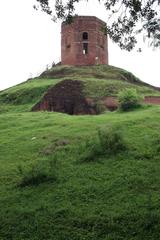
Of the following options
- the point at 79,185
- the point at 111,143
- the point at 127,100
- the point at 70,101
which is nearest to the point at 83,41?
the point at 70,101

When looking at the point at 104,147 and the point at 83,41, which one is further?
the point at 83,41

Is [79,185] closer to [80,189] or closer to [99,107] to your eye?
[80,189]

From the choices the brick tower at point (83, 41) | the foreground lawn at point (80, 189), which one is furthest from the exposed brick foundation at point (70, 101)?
the brick tower at point (83, 41)

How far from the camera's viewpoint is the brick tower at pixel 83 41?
3781 centimetres

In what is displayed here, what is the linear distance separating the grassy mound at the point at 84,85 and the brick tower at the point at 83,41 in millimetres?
1202

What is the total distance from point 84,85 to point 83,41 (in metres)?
10.2

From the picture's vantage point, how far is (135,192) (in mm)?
10750

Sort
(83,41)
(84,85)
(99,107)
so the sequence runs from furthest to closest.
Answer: (83,41)
(84,85)
(99,107)

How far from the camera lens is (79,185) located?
11.5 m

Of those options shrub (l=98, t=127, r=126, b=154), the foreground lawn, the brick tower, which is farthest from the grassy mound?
shrub (l=98, t=127, r=126, b=154)

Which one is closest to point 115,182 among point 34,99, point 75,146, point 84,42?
point 75,146

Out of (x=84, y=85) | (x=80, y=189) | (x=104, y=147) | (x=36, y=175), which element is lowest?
Result: (x=80, y=189)

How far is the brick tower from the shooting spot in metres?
37.8

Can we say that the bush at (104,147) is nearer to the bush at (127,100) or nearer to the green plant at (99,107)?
the bush at (127,100)
